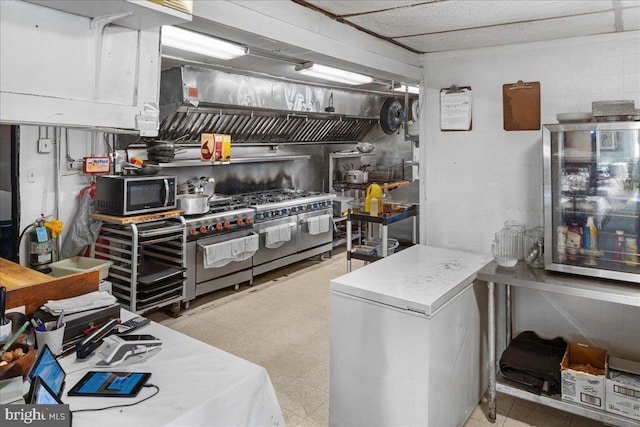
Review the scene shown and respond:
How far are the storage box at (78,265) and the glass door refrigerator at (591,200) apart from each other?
11.9ft

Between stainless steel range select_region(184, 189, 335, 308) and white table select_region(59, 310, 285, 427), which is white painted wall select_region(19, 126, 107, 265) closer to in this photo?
stainless steel range select_region(184, 189, 335, 308)

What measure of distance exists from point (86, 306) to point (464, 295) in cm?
202

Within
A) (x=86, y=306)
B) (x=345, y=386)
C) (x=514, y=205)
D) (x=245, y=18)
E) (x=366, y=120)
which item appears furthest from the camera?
(x=366, y=120)

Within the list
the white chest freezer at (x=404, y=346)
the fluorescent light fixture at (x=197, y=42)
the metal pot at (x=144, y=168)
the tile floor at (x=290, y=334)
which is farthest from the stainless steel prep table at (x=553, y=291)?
the metal pot at (x=144, y=168)

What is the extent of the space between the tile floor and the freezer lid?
0.92 m

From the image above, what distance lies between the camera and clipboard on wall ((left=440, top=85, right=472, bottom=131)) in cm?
326

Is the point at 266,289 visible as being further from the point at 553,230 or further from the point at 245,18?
the point at 245,18

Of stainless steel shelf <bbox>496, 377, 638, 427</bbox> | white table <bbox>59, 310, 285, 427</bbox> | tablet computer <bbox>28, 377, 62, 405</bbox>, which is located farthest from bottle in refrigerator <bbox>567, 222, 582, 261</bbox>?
tablet computer <bbox>28, 377, 62, 405</bbox>

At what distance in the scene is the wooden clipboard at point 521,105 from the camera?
2.99 meters

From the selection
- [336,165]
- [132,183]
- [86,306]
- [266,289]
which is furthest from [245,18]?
[336,165]

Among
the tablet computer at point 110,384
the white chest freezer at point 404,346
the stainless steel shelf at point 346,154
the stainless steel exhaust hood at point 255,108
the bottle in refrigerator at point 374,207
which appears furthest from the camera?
the stainless steel shelf at point 346,154

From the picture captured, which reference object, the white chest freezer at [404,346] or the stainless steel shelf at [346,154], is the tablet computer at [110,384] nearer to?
the white chest freezer at [404,346]

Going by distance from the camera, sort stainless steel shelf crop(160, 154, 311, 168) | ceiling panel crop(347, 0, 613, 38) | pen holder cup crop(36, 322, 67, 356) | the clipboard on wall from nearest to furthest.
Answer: pen holder cup crop(36, 322, 67, 356)
ceiling panel crop(347, 0, 613, 38)
the clipboard on wall
stainless steel shelf crop(160, 154, 311, 168)

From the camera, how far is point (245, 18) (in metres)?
1.91
